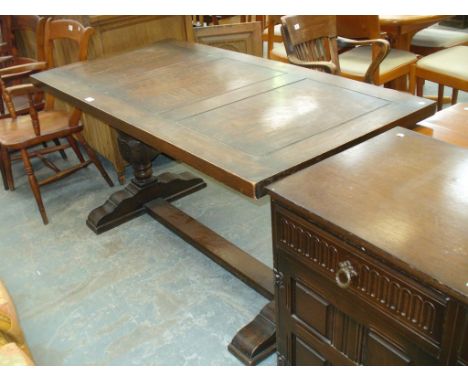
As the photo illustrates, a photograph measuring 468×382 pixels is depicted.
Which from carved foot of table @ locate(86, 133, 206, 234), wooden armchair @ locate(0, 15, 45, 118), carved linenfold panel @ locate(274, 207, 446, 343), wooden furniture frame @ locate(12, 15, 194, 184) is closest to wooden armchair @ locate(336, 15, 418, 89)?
wooden furniture frame @ locate(12, 15, 194, 184)

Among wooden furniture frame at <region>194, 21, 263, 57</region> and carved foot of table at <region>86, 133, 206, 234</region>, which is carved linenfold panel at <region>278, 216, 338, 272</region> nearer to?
carved foot of table at <region>86, 133, 206, 234</region>

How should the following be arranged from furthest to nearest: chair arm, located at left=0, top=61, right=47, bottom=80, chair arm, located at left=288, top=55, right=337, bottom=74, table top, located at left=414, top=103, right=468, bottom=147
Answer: chair arm, located at left=0, top=61, right=47, bottom=80 < chair arm, located at left=288, top=55, right=337, bottom=74 < table top, located at left=414, top=103, right=468, bottom=147

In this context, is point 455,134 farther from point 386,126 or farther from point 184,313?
point 184,313

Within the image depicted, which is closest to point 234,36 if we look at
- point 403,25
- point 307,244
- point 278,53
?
point 278,53

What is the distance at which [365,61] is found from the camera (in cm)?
323

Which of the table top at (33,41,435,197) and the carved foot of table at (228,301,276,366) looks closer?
the table top at (33,41,435,197)

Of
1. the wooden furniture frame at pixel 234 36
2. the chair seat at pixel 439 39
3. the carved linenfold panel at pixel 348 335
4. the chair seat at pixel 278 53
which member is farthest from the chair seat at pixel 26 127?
the chair seat at pixel 439 39

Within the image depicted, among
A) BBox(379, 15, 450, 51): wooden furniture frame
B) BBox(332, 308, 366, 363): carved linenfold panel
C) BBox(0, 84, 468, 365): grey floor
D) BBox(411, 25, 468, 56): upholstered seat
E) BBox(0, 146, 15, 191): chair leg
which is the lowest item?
BBox(0, 84, 468, 365): grey floor

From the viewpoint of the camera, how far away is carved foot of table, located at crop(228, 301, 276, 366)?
1830mm

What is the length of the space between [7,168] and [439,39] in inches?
121

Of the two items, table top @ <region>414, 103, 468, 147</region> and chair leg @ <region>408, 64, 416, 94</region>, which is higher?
table top @ <region>414, 103, 468, 147</region>

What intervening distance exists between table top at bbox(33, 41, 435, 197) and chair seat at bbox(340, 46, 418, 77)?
1.02 meters
